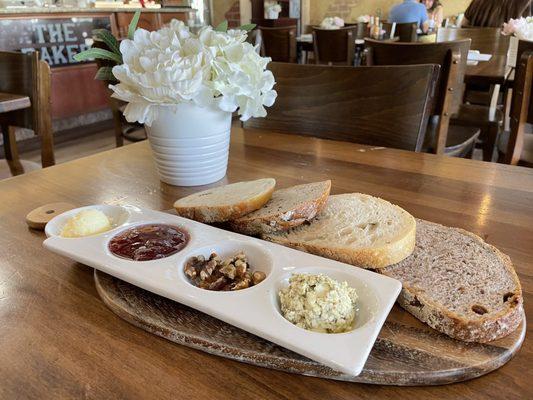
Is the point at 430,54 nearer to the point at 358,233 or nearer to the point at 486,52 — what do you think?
the point at 358,233

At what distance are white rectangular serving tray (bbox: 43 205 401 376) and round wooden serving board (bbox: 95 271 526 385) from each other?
0.10 ft

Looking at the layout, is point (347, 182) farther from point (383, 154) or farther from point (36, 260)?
point (36, 260)

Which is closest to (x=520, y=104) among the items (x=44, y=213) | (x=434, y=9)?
(x=44, y=213)

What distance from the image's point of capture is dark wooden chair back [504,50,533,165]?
65.7 inches

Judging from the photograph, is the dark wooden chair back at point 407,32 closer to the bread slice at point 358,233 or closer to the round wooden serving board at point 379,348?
the bread slice at point 358,233

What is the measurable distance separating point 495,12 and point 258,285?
621 cm

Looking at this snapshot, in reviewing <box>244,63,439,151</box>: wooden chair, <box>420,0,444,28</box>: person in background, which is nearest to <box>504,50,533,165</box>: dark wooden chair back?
<box>244,63,439,151</box>: wooden chair

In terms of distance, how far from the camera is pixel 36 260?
0.77 meters

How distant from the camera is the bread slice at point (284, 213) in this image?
794 millimetres

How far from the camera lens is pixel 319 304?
0.53 m

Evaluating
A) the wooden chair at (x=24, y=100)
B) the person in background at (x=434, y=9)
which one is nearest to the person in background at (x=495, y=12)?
the person in background at (x=434, y=9)

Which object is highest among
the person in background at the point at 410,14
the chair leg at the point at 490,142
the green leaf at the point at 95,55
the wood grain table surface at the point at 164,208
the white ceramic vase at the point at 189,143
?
the person in background at the point at 410,14

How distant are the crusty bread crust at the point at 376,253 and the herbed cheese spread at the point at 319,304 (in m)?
0.11

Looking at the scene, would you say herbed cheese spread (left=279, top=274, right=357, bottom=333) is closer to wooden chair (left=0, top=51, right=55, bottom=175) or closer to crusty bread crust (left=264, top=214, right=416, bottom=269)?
crusty bread crust (left=264, top=214, right=416, bottom=269)
